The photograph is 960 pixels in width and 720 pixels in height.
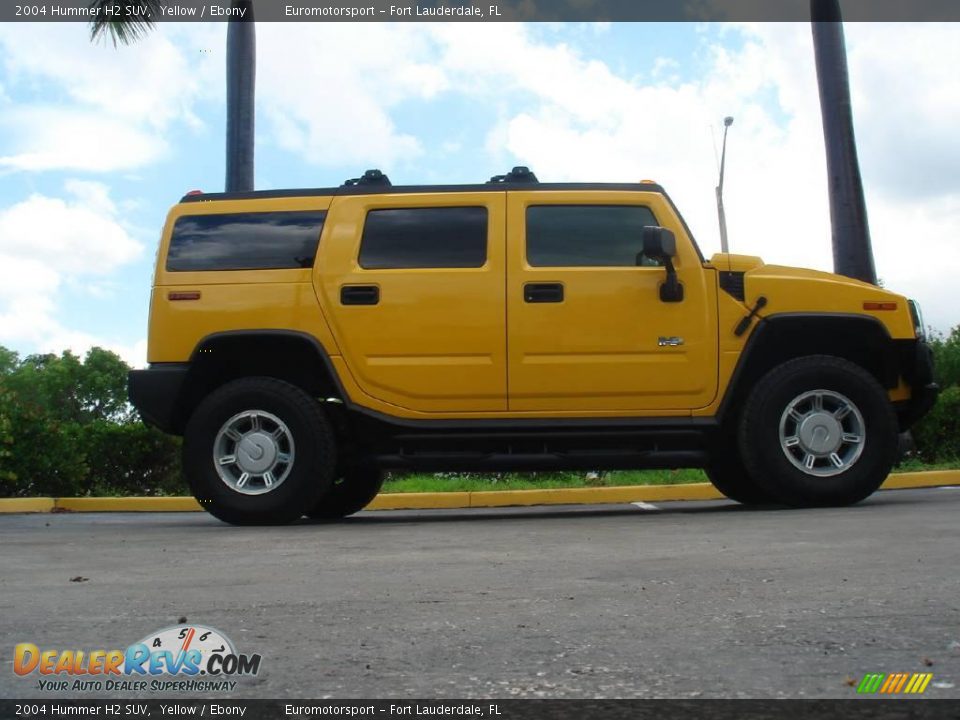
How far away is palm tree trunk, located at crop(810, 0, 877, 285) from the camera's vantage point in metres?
12.5

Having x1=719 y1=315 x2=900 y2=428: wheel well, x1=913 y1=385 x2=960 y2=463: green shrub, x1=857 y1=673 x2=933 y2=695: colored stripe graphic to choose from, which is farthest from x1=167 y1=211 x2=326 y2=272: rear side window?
x1=913 y1=385 x2=960 y2=463: green shrub

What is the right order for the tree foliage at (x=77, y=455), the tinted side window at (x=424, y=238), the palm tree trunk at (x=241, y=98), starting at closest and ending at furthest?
the tinted side window at (x=424, y=238), the tree foliage at (x=77, y=455), the palm tree trunk at (x=241, y=98)

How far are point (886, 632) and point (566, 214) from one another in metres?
4.71

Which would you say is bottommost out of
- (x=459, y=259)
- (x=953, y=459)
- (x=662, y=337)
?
(x=953, y=459)

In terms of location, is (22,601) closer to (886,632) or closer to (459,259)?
(886,632)

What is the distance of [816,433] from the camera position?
7441 millimetres

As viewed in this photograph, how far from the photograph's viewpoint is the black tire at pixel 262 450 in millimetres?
7289

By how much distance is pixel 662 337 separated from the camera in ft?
24.4

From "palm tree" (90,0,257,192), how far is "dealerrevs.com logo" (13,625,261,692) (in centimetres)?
1096

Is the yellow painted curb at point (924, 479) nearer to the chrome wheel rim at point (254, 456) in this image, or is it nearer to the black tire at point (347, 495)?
the black tire at point (347, 495)

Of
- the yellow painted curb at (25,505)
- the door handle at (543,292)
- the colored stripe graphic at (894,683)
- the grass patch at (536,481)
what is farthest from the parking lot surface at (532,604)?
the grass patch at (536,481)

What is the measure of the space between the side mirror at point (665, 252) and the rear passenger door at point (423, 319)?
931 millimetres

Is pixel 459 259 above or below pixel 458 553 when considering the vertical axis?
above
